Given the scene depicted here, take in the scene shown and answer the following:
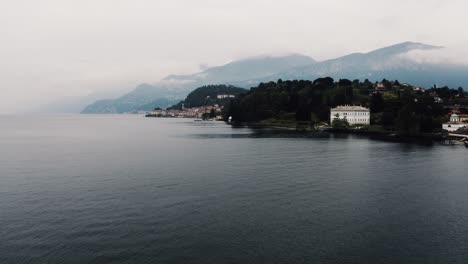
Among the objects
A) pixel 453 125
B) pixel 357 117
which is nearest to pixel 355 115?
pixel 357 117

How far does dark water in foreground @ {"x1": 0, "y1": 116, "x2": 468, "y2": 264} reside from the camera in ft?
65.7

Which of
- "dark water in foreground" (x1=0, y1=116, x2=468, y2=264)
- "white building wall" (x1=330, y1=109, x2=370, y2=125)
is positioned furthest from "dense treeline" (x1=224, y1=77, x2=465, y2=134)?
"dark water in foreground" (x1=0, y1=116, x2=468, y2=264)

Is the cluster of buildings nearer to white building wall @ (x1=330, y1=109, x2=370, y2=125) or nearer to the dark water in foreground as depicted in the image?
white building wall @ (x1=330, y1=109, x2=370, y2=125)

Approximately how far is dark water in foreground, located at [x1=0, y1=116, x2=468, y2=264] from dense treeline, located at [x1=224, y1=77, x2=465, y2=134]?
54147 mm

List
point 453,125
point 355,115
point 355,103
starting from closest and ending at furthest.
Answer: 1. point 453,125
2. point 355,115
3. point 355,103

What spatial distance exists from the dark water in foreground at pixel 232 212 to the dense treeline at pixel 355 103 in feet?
178

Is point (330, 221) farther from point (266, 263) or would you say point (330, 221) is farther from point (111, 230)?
point (111, 230)

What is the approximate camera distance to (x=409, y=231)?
2350 cm

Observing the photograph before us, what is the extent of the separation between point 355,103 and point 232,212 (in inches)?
5455

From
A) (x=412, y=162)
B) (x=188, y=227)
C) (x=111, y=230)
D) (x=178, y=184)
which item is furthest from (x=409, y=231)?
(x=412, y=162)

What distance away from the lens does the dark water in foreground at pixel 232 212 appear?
20.0 meters

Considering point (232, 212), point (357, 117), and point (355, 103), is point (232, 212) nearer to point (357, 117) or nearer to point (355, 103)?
point (357, 117)

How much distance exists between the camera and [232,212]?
2697cm

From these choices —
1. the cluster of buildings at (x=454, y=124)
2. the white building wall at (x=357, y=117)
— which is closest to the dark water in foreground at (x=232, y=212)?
the cluster of buildings at (x=454, y=124)
